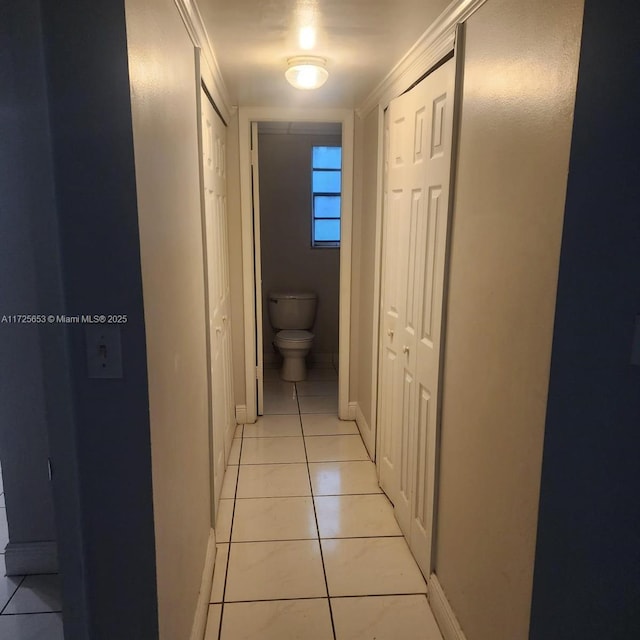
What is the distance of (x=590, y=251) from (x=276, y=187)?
401 cm

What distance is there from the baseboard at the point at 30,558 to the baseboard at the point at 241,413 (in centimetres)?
169

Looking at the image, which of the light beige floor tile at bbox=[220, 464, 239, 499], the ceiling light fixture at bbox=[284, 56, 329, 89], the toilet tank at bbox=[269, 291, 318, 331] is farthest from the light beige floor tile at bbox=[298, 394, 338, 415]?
the ceiling light fixture at bbox=[284, 56, 329, 89]

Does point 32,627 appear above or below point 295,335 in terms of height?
below

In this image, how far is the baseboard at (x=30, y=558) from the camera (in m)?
2.08

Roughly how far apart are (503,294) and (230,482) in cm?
207

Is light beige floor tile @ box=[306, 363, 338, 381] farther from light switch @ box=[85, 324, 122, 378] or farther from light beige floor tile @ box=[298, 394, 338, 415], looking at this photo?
light switch @ box=[85, 324, 122, 378]

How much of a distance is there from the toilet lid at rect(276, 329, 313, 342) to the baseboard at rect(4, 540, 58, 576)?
2.64 metres

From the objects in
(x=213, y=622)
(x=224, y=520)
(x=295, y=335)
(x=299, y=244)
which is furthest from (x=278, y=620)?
(x=299, y=244)

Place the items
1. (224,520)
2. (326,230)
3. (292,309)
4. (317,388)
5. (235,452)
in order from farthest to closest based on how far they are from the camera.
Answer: (326,230)
(292,309)
(317,388)
(235,452)
(224,520)

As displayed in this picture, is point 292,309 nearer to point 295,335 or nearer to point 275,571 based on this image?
point 295,335

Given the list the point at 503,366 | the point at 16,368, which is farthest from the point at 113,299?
the point at 16,368

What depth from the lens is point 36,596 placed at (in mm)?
1991

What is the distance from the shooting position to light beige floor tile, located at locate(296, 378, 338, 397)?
14.4 ft

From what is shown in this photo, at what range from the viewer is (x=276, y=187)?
4816 millimetres
